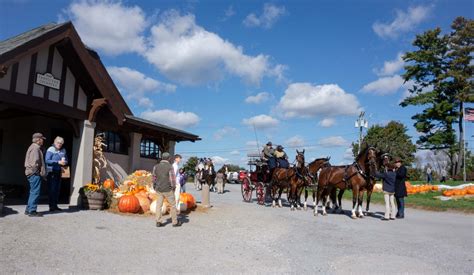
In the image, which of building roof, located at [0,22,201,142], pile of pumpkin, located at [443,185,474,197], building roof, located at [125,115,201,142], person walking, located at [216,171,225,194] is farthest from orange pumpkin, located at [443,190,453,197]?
building roof, located at [0,22,201,142]

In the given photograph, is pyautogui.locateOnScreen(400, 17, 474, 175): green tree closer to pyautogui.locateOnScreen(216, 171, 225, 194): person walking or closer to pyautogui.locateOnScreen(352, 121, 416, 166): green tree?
pyautogui.locateOnScreen(352, 121, 416, 166): green tree

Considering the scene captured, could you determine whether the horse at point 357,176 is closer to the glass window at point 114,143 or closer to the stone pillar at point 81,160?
the stone pillar at point 81,160

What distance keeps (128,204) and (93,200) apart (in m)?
1.05

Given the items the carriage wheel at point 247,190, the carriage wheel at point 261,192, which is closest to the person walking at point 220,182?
the carriage wheel at point 247,190

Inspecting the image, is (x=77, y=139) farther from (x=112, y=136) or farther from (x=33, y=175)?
(x=112, y=136)

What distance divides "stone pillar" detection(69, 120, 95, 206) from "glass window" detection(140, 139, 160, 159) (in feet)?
25.7

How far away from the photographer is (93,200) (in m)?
11.5

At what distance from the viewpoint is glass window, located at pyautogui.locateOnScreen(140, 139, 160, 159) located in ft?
67.0

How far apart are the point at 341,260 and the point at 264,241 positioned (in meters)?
2.10

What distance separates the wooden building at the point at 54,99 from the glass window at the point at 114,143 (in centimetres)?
44

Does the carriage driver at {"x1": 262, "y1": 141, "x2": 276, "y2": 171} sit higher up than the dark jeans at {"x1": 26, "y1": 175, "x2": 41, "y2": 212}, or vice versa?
the carriage driver at {"x1": 262, "y1": 141, "x2": 276, "y2": 171}

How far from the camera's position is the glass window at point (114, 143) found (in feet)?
58.1

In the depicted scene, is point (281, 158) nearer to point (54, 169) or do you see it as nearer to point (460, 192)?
point (54, 169)

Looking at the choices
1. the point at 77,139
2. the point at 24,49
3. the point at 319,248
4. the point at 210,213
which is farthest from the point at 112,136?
the point at 319,248
